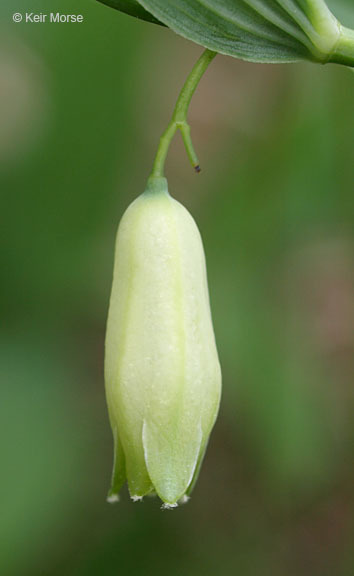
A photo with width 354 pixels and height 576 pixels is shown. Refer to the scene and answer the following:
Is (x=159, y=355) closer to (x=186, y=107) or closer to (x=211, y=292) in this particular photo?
(x=186, y=107)

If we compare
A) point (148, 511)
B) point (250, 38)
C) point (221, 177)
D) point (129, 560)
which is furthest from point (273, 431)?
point (250, 38)

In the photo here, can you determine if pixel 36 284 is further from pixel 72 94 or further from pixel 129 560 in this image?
pixel 129 560

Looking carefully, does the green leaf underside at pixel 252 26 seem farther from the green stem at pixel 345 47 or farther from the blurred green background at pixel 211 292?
the blurred green background at pixel 211 292

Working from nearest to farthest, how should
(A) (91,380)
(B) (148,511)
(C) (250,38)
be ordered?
(C) (250,38) < (B) (148,511) < (A) (91,380)

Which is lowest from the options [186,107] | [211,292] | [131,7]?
[211,292]

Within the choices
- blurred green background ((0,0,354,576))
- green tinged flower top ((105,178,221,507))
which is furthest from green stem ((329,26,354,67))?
blurred green background ((0,0,354,576))

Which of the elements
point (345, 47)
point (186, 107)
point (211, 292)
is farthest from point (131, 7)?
point (211, 292)

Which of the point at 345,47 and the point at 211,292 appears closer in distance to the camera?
the point at 345,47
